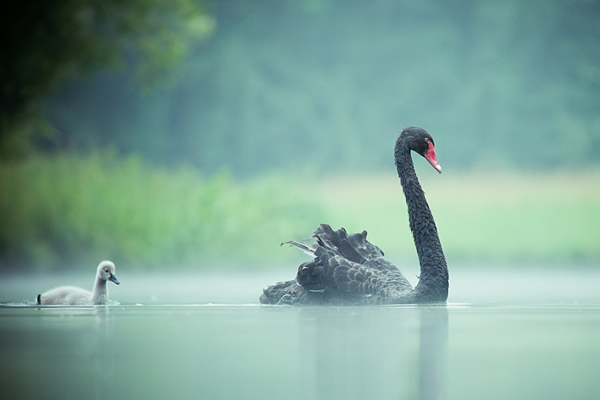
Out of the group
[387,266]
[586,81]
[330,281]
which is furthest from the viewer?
[586,81]

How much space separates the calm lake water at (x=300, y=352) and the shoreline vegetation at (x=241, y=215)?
7235mm

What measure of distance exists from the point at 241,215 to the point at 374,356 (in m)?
10.7

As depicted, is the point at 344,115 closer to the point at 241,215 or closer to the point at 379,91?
the point at 379,91

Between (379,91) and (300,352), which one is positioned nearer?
(300,352)

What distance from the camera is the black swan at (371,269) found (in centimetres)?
546

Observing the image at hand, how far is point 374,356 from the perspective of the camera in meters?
3.39

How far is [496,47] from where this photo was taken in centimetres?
1816

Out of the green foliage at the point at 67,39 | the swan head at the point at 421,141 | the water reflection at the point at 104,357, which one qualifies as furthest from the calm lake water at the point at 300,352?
the green foliage at the point at 67,39

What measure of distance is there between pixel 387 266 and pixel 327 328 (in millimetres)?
1629

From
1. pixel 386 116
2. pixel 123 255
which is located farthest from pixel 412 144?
pixel 386 116

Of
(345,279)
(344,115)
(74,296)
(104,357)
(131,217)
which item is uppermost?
(344,115)

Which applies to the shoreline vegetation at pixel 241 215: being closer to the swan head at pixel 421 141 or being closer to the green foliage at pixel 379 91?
the green foliage at pixel 379 91

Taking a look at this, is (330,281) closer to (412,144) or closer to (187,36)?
(412,144)

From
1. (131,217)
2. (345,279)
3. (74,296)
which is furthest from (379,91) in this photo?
(345,279)
